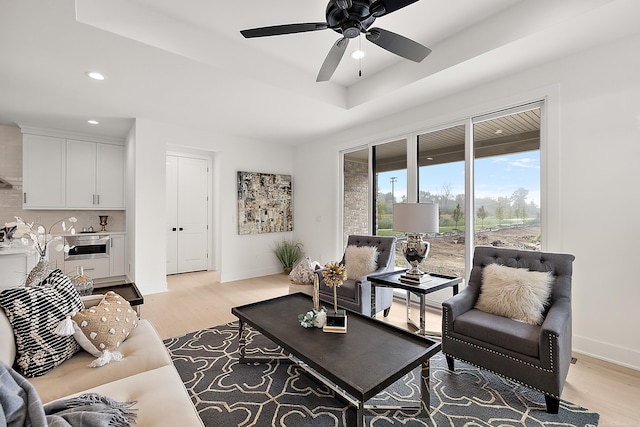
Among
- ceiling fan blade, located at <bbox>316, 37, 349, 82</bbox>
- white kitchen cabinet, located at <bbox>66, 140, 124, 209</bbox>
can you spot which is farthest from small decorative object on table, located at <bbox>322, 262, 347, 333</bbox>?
white kitchen cabinet, located at <bbox>66, 140, 124, 209</bbox>

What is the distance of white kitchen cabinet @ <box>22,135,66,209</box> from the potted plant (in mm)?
3638

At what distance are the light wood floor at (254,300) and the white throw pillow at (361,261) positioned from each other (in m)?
0.60

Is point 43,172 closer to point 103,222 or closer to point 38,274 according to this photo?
point 103,222

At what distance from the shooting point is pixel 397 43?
202 cm

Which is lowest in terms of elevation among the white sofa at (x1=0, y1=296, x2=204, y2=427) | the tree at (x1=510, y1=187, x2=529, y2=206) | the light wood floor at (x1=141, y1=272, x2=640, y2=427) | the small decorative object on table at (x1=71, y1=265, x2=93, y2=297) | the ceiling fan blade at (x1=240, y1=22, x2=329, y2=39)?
the light wood floor at (x1=141, y1=272, x2=640, y2=427)

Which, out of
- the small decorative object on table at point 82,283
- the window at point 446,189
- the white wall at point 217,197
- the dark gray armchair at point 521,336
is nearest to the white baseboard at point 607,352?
the dark gray armchair at point 521,336

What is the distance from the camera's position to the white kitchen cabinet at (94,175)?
480cm

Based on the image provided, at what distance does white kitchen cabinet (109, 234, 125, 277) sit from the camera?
16.2 ft

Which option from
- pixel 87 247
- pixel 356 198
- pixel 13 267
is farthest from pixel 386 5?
pixel 87 247

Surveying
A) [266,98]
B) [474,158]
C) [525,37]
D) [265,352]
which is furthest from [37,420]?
[474,158]

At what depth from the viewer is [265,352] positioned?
2490mm

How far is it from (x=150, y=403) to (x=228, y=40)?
9.56 feet

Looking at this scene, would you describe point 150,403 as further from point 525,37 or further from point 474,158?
point 474,158

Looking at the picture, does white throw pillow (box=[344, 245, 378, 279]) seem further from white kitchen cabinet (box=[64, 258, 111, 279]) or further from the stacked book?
white kitchen cabinet (box=[64, 258, 111, 279])
